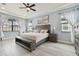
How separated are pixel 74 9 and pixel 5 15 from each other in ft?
19.9

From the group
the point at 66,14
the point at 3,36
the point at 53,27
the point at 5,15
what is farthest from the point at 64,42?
the point at 5,15

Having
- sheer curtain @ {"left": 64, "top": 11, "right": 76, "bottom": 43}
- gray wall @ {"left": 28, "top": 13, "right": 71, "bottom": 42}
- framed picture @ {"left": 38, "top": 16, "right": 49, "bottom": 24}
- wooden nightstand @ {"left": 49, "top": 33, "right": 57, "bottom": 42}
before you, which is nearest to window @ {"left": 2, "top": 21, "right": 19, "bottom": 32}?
framed picture @ {"left": 38, "top": 16, "right": 49, "bottom": 24}

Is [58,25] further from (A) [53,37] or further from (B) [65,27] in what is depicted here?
(A) [53,37]

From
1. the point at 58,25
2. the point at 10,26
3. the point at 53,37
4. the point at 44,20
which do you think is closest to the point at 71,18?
the point at 58,25

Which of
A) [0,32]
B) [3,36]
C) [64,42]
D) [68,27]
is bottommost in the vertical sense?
[64,42]

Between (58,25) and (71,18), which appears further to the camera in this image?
(58,25)

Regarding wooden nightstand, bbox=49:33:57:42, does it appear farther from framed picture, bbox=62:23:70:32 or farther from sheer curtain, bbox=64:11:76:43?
sheer curtain, bbox=64:11:76:43

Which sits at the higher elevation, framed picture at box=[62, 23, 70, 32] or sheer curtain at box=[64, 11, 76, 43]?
sheer curtain at box=[64, 11, 76, 43]

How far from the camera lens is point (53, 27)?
597 cm

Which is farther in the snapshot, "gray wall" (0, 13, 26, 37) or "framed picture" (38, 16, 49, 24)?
"framed picture" (38, 16, 49, 24)

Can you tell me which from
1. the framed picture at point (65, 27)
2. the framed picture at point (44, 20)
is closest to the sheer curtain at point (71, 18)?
the framed picture at point (65, 27)

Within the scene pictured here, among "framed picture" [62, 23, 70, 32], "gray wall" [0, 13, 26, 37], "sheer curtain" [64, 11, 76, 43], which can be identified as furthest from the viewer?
"gray wall" [0, 13, 26, 37]

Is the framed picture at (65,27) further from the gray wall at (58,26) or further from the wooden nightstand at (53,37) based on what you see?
the wooden nightstand at (53,37)

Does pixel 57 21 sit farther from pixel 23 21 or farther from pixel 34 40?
pixel 23 21
